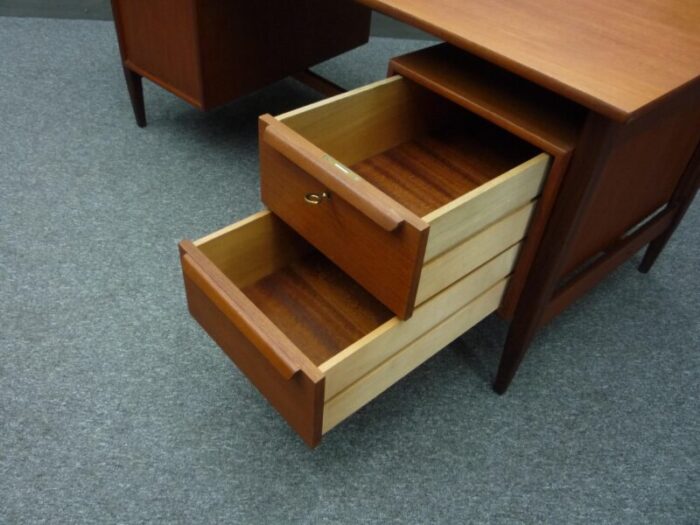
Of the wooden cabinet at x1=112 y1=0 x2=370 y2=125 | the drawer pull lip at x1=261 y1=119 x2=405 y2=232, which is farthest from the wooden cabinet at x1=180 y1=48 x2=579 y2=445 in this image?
the wooden cabinet at x1=112 y1=0 x2=370 y2=125

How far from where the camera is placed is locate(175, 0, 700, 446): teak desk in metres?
0.77

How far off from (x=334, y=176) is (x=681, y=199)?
0.85 meters

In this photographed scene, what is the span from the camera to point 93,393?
1.09 metres

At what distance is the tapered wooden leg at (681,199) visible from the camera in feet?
3.91

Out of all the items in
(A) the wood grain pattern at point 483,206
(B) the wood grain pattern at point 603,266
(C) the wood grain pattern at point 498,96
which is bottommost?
(B) the wood grain pattern at point 603,266

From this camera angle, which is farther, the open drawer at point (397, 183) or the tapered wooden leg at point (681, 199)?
the tapered wooden leg at point (681, 199)

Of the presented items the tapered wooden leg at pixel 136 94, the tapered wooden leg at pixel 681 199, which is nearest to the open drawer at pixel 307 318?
the tapered wooden leg at pixel 681 199

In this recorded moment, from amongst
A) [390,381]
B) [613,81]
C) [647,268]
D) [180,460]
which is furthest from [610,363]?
[180,460]

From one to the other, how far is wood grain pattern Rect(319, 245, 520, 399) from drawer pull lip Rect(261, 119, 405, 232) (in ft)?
0.52

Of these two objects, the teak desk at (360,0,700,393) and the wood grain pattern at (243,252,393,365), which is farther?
the wood grain pattern at (243,252,393,365)

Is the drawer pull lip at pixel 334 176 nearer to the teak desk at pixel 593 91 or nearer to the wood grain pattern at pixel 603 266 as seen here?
the teak desk at pixel 593 91

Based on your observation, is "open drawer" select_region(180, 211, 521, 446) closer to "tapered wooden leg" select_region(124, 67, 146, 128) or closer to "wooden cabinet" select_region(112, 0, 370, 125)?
"wooden cabinet" select_region(112, 0, 370, 125)

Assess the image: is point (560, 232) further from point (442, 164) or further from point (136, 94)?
point (136, 94)

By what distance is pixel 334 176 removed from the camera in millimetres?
782
